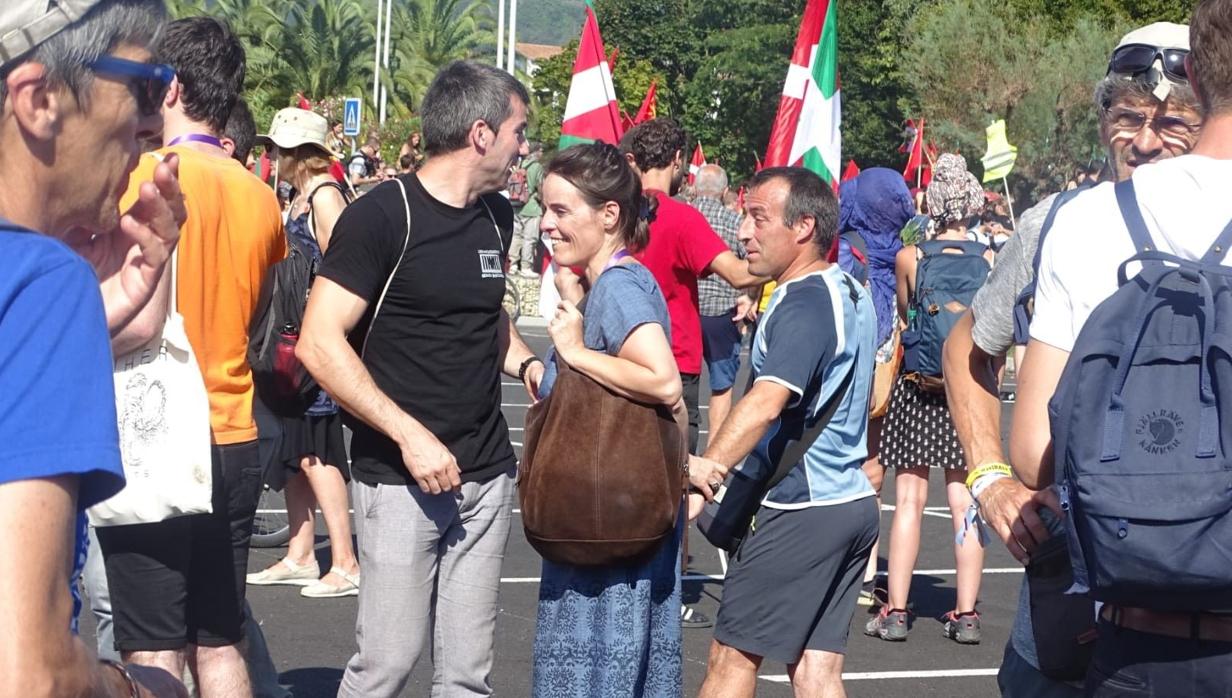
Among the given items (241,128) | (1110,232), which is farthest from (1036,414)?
(241,128)

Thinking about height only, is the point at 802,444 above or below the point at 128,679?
below

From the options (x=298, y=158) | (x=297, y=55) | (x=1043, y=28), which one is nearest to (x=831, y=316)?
(x=298, y=158)

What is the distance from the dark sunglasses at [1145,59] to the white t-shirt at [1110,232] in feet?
2.37

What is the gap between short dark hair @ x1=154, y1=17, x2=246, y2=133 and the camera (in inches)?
163

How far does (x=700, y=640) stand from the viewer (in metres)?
6.90

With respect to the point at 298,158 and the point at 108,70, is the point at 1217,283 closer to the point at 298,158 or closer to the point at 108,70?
the point at 108,70

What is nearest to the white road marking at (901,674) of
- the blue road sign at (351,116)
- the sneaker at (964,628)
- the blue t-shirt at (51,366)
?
the sneaker at (964,628)

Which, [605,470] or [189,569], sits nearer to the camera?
[189,569]

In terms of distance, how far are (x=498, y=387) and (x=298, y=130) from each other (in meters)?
2.68

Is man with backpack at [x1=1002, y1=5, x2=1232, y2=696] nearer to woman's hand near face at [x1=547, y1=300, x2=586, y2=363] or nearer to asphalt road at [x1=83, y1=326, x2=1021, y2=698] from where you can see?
woman's hand near face at [x1=547, y1=300, x2=586, y2=363]

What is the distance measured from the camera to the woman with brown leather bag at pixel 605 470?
4098 millimetres

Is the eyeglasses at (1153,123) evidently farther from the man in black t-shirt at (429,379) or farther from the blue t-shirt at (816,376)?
the man in black t-shirt at (429,379)

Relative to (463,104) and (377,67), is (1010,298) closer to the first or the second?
(463,104)

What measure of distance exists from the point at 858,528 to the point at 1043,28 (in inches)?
1534
